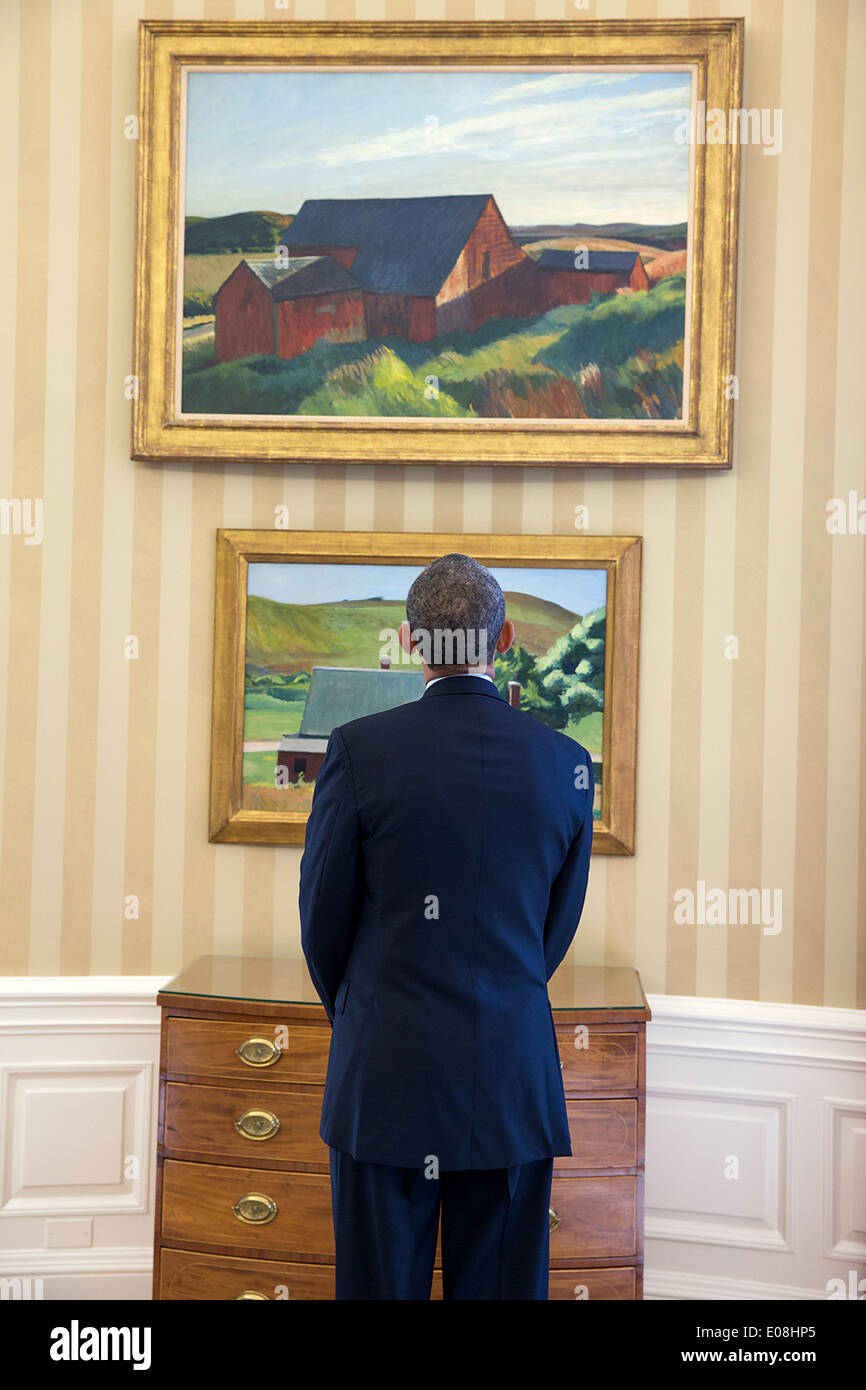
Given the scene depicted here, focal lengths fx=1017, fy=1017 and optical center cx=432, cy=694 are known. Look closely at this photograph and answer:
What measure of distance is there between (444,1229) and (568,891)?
681mm

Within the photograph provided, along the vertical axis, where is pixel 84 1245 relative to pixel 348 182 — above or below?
below

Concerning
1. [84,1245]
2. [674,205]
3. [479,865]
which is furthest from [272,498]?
[84,1245]

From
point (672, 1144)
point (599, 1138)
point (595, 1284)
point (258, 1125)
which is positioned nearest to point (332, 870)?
point (258, 1125)

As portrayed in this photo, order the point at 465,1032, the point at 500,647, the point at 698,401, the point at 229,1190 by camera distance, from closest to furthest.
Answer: the point at 465,1032
the point at 500,647
the point at 229,1190
the point at 698,401

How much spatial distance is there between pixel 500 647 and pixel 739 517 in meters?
1.33

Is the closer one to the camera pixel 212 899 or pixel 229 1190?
pixel 229 1190

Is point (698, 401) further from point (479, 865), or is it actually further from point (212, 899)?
point (212, 899)

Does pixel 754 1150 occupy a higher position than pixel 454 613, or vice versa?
pixel 454 613

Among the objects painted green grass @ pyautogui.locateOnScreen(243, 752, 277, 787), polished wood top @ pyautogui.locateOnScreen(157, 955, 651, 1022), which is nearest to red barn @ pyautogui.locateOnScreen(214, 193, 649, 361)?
Result: painted green grass @ pyautogui.locateOnScreen(243, 752, 277, 787)

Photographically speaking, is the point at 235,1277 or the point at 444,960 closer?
the point at 444,960

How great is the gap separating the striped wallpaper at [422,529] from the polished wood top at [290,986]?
0.12m

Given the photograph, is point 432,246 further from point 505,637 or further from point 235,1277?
point 235,1277

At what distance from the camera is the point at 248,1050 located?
2.54 metres

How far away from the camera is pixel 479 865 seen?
1.81 m
